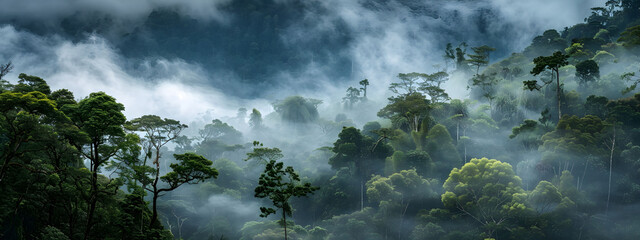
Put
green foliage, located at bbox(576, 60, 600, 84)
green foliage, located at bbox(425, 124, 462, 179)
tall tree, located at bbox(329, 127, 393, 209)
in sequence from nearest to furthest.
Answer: green foliage, located at bbox(425, 124, 462, 179) < green foliage, located at bbox(576, 60, 600, 84) < tall tree, located at bbox(329, 127, 393, 209)

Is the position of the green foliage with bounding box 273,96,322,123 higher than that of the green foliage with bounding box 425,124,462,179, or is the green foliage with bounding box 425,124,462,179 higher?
the green foliage with bounding box 273,96,322,123

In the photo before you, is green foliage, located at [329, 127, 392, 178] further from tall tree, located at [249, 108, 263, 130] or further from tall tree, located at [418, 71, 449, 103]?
tall tree, located at [249, 108, 263, 130]

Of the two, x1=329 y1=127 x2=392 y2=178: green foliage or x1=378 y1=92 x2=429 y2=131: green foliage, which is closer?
x1=378 y1=92 x2=429 y2=131: green foliage

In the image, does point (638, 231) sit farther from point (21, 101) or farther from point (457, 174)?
point (21, 101)

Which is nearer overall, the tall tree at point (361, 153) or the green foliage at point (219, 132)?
the tall tree at point (361, 153)

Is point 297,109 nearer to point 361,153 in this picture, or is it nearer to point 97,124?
point 361,153

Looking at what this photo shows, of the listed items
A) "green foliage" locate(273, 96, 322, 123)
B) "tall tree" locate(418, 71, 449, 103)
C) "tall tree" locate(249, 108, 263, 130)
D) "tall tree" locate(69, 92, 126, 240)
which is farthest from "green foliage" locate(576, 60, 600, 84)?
"tall tree" locate(249, 108, 263, 130)

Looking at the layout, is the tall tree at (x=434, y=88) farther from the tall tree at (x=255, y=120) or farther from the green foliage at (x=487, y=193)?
the tall tree at (x=255, y=120)

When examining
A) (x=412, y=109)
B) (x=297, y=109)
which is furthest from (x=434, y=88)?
(x=297, y=109)

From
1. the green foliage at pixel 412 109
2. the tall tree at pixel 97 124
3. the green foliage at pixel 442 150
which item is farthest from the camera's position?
the green foliage at pixel 412 109

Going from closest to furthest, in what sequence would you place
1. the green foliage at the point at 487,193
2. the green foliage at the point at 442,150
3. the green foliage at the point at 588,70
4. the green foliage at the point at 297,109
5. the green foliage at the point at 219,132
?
the green foliage at the point at 487,193 < the green foliage at the point at 442,150 < the green foliage at the point at 588,70 < the green foliage at the point at 219,132 < the green foliage at the point at 297,109

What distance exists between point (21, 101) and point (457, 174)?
34113 millimetres

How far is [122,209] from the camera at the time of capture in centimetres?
1836

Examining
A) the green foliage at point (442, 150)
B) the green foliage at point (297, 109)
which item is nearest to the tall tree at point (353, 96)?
the green foliage at point (297, 109)
